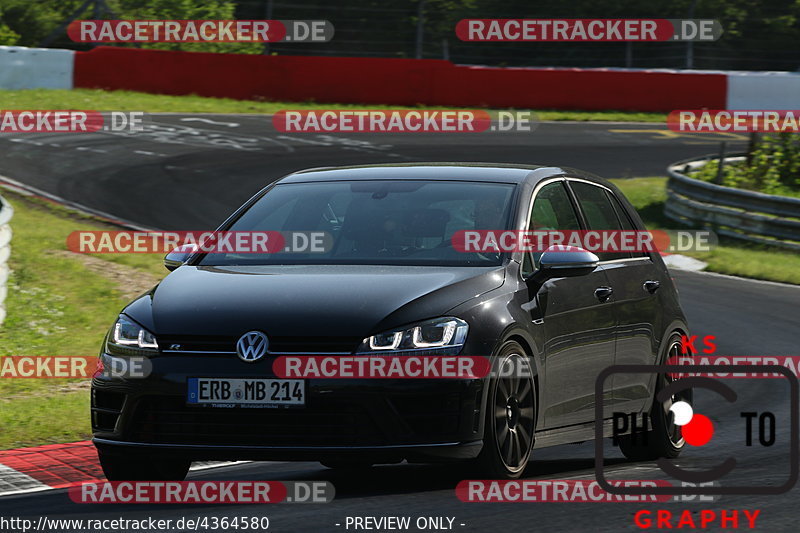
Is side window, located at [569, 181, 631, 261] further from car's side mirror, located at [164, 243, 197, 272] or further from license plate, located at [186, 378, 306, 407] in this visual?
license plate, located at [186, 378, 306, 407]

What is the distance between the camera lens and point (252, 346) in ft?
21.2

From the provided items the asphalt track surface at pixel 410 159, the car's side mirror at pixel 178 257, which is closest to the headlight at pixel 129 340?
the asphalt track surface at pixel 410 159

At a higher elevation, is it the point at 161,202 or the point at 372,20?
the point at 372,20

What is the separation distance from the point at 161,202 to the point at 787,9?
22.6m

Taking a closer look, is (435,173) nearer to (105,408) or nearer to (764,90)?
(105,408)

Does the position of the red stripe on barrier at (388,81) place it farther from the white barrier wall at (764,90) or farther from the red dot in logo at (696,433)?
the red dot in logo at (696,433)

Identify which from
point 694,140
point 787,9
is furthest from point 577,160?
point 787,9

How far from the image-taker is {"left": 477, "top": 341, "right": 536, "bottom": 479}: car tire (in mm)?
6613

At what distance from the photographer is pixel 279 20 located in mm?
33781

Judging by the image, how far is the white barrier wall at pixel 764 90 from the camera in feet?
112

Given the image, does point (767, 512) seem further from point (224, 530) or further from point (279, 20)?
point (279, 20)

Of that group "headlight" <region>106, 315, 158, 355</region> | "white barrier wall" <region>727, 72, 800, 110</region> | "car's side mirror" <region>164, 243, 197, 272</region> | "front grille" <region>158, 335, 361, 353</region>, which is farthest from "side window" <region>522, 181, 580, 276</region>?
"white barrier wall" <region>727, 72, 800, 110</region>

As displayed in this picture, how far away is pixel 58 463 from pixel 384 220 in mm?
2310

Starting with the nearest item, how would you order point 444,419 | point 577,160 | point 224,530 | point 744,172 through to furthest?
point 224,530
point 444,419
point 744,172
point 577,160
